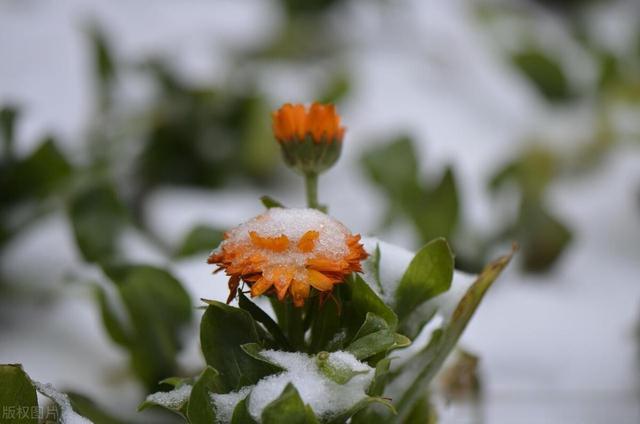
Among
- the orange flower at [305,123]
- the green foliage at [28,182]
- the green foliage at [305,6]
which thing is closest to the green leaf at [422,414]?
the orange flower at [305,123]

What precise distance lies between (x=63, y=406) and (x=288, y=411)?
0.17 meters

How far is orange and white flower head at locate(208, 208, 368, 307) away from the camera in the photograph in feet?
1.47

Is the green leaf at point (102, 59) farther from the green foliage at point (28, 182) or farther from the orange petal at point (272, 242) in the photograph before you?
the orange petal at point (272, 242)

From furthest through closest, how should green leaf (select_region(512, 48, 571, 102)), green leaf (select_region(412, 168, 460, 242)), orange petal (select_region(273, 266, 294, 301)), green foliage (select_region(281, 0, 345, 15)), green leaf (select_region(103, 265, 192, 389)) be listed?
green foliage (select_region(281, 0, 345, 15)), green leaf (select_region(512, 48, 571, 102)), green leaf (select_region(412, 168, 460, 242)), green leaf (select_region(103, 265, 192, 389)), orange petal (select_region(273, 266, 294, 301))

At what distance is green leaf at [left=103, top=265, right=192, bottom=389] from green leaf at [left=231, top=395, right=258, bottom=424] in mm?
226

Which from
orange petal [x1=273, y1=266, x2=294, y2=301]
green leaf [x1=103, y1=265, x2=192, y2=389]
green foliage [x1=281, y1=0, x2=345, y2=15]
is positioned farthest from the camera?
green foliage [x1=281, y1=0, x2=345, y2=15]

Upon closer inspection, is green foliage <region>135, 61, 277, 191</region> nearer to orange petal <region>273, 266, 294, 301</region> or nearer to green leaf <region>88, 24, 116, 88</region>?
green leaf <region>88, 24, 116, 88</region>

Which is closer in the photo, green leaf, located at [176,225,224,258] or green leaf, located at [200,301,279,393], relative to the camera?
green leaf, located at [200,301,279,393]

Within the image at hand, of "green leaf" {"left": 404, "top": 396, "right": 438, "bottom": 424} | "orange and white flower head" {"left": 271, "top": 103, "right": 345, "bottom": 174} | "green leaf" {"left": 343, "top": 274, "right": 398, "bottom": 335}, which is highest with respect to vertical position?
"orange and white flower head" {"left": 271, "top": 103, "right": 345, "bottom": 174}

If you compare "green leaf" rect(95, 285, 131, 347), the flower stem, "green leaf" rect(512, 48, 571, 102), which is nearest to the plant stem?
the flower stem

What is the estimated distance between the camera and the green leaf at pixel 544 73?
1.48 metres

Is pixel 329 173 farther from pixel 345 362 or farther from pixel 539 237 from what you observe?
pixel 345 362

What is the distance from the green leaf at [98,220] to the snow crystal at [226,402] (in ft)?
1.08

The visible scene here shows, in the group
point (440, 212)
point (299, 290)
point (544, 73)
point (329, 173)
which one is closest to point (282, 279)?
point (299, 290)
